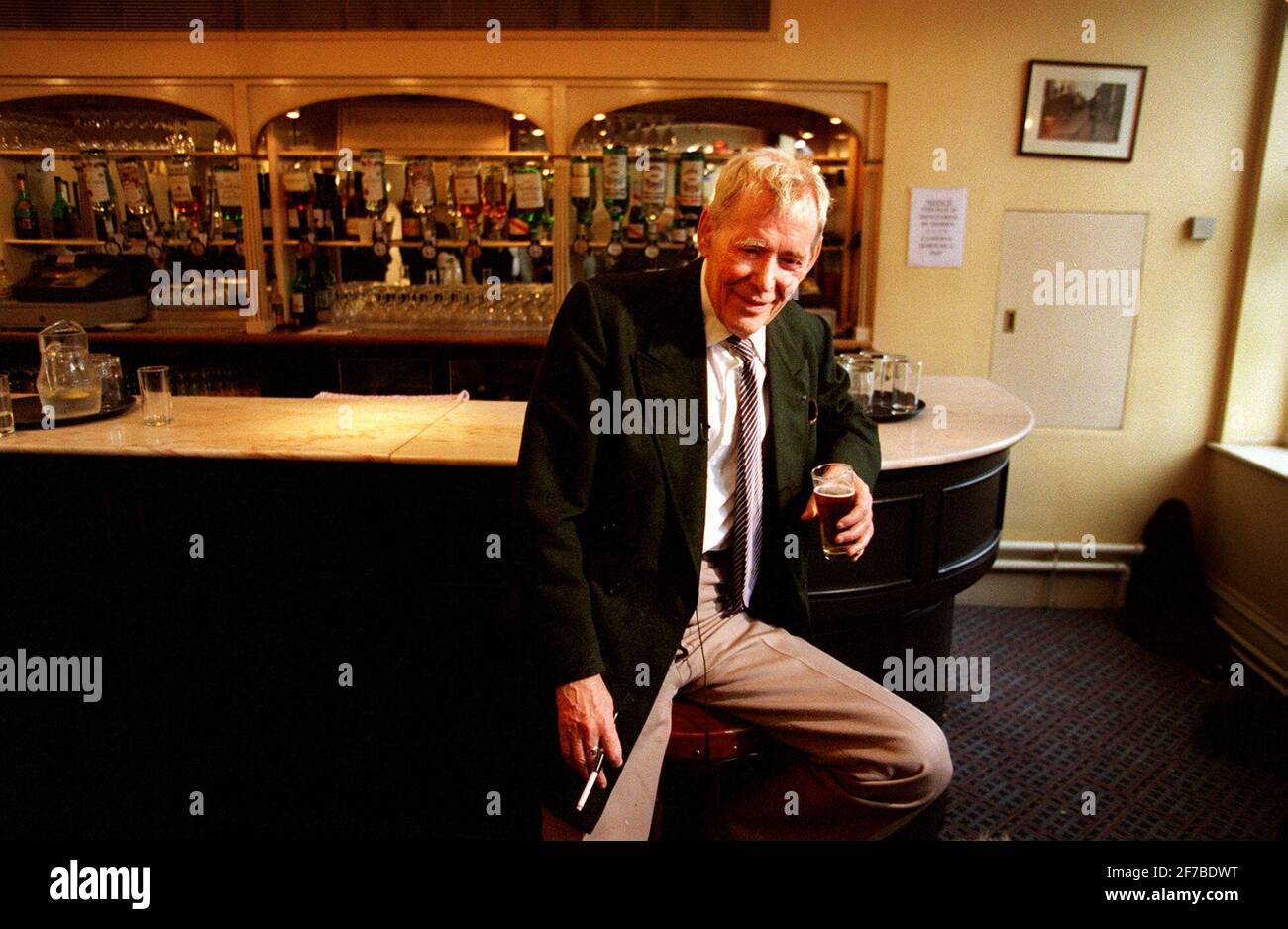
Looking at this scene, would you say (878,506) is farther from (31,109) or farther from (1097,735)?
(31,109)

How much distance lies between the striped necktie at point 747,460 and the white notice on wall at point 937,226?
2829mm

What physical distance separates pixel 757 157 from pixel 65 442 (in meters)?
2.00

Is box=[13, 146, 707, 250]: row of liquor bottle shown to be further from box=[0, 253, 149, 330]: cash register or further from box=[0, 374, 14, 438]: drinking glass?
box=[0, 374, 14, 438]: drinking glass

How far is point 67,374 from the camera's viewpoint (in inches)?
103

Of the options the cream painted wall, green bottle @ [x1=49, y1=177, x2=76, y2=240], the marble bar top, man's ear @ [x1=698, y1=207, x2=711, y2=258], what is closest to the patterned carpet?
the cream painted wall

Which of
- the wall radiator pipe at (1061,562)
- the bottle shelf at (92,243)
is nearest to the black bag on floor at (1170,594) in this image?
the wall radiator pipe at (1061,562)

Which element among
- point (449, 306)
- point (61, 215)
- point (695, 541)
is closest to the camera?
point (695, 541)

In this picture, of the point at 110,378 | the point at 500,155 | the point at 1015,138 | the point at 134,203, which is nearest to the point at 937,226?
the point at 1015,138

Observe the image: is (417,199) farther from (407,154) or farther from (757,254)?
(757,254)

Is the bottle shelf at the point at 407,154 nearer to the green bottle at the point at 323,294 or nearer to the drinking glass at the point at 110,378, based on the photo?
the green bottle at the point at 323,294

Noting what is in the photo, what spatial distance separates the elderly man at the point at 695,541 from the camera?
1.60 meters

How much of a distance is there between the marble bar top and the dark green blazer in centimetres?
58

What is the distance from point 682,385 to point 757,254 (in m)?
0.28

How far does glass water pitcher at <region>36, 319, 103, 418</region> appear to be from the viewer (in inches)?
101
